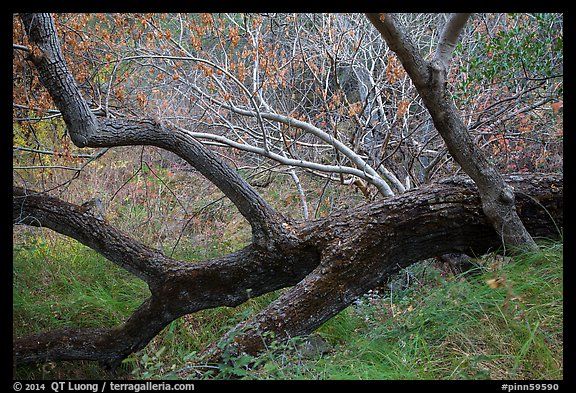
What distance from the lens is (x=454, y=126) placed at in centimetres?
296

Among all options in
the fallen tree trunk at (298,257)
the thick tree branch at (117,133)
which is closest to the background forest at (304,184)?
the fallen tree trunk at (298,257)

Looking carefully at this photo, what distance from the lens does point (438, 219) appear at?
318 cm

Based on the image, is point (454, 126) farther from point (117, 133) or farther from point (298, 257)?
point (117, 133)

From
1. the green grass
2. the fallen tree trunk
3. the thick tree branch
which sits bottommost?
the green grass

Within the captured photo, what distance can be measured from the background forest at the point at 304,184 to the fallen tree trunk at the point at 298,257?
0.18 metres

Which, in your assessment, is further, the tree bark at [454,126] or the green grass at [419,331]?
the tree bark at [454,126]

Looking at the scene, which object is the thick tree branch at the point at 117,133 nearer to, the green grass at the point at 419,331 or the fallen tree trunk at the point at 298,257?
the fallen tree trunk at the point at 298,257

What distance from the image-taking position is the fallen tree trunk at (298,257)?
9.95ft

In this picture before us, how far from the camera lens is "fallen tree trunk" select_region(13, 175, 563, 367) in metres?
3.03

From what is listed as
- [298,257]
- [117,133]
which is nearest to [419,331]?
[298,257]

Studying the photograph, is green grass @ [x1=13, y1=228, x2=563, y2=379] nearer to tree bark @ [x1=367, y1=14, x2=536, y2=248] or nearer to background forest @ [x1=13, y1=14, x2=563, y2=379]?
background forest @ [x1=13, y1=14, x2=563, y2=379]

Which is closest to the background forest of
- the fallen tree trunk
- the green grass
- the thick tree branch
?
the green grass

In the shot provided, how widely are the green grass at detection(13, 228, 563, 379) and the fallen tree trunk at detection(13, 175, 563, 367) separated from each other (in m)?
0.18
